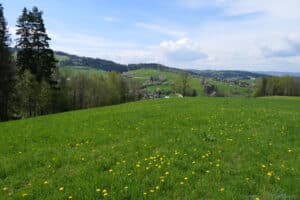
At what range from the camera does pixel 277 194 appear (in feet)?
22.1

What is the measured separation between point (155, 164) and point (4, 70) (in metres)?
38.1

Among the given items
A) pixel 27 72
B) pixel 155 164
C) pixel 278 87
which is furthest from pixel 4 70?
pixel 278 87

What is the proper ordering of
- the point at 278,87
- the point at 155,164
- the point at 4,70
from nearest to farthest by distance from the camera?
the point at 155,164, the point at 4,70, the point at 278,87

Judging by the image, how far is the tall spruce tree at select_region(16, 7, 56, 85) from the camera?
48.1m

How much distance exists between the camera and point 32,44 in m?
48.4

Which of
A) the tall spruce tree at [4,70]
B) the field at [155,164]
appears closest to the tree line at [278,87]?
the tall spruce tree at [4,70]

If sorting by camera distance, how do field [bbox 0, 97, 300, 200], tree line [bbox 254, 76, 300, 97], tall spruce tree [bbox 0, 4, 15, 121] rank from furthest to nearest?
tree line [bbox 254, 76, 300, 97] < tall spruce tree [bbox 0, 4, 15, 121] < field [bbox 0, 97, 300, 200]

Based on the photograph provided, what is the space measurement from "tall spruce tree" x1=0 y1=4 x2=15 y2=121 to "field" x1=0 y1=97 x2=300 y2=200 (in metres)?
29.2

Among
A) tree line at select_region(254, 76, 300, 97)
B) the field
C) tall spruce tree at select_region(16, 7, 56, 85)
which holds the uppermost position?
tall spruce tree at select_region(16, 7, 56, 85)

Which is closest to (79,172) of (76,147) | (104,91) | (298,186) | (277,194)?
(76,147)

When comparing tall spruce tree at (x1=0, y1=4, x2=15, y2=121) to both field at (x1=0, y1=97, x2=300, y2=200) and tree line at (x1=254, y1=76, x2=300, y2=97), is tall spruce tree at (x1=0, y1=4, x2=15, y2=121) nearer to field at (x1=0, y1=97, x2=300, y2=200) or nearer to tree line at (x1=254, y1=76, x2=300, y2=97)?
field at (x1=0, y1=97, x2=300, y2=200)

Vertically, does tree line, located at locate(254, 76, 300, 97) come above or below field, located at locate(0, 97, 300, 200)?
below

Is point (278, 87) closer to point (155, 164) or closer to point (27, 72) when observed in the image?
point (27, 72)

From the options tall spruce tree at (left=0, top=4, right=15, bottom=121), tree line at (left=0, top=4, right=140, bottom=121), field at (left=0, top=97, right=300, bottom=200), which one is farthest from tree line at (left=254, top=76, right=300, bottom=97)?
field at (left=0, top=97, right=300, bottom=200)
